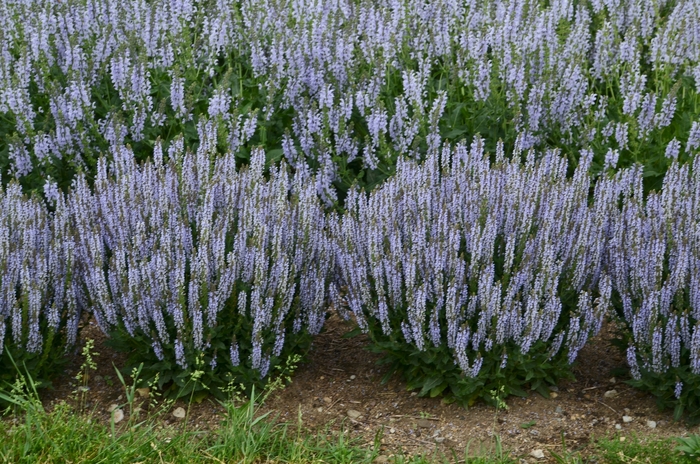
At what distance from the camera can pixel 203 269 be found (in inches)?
155

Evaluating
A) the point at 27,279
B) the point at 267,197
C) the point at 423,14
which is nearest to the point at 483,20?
the point at 423,14

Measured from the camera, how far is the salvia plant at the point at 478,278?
3961 mm

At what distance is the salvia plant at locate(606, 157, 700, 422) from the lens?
3871mm

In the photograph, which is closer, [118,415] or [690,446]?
[690,446]

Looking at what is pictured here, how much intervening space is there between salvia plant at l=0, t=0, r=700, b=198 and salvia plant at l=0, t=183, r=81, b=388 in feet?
3.04

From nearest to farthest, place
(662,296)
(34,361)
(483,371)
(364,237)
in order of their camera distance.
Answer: (662,296) < (483,371) < (34,361) < (364,237)

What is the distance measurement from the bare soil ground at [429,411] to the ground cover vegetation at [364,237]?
0.10 meters

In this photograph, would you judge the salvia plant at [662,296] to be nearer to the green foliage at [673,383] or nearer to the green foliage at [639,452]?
the green foliage at [673,383]

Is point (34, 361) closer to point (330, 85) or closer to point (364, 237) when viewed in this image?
point (364, 237)

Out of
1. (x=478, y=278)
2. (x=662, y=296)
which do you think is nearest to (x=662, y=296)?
(x=662, y=296)

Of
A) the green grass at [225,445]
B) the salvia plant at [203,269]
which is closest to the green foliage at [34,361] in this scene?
the green grass at [225,445]

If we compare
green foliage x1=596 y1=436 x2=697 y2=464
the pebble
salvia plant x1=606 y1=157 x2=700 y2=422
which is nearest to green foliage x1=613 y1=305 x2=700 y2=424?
salvia plant x1=606 y1=157 x2=700 y2=422

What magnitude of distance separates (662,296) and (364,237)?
1.29 meters

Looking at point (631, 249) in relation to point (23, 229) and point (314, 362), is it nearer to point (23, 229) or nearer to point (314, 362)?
point (314, 362)
